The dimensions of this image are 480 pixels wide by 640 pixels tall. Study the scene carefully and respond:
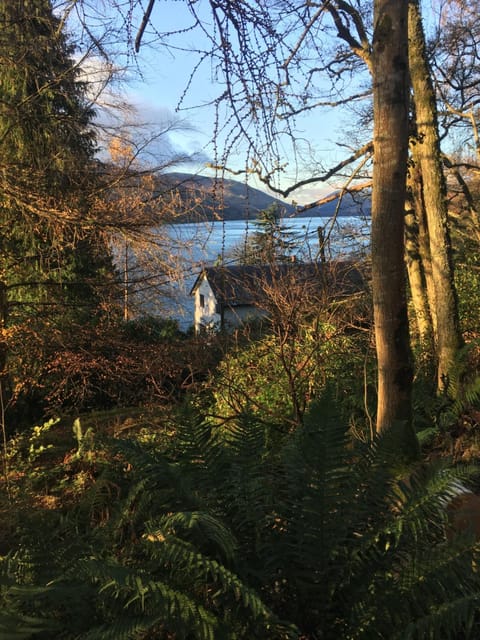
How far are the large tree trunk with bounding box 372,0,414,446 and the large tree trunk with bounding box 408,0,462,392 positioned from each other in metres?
3.16

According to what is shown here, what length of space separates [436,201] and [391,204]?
3.55 meters

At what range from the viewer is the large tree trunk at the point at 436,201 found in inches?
223

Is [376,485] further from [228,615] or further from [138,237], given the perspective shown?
[138,237]

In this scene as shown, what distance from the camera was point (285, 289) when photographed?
21.0 ft

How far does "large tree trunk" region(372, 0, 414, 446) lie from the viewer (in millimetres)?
2523

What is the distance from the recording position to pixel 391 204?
2.63 meters

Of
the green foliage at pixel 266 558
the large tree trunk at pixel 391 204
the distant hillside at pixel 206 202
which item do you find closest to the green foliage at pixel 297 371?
the distant hillside at pixel 206 202

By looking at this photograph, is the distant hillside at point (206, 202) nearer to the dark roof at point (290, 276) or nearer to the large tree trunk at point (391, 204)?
the dark roof at point (290, 276)

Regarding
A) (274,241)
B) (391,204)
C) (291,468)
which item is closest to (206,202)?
(274,241)

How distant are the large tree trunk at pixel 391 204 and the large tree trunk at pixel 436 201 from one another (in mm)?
3163

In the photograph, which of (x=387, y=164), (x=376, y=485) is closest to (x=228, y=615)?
(x=376, y=485)

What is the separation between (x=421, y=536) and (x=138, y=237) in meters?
7.08

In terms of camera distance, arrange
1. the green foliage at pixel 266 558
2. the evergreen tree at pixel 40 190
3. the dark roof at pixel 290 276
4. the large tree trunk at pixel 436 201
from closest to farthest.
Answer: the green foliage at pixel 266 558 < the large tree trunk at pixel 436 201 < the dark roof at pixel 290 276 < the evergreen tree at pixel 40 190

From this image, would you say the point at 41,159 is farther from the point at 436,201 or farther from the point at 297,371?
the point at 436,201
